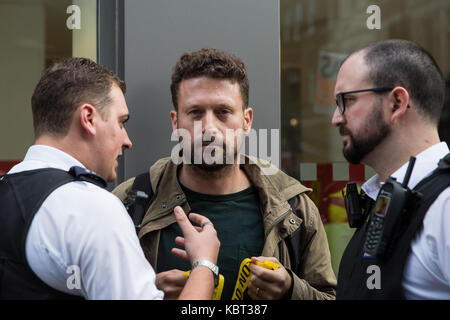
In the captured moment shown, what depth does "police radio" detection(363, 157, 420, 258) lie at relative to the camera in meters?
1.66

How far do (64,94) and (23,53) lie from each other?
1.67 meters

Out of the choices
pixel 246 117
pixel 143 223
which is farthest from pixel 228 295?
pixel 246 117

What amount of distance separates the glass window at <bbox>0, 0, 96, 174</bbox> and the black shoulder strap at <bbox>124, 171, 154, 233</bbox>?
1.09m

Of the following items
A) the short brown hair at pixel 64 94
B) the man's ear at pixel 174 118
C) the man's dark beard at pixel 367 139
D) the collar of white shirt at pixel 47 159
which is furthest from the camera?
the man's ear at pixel 174 118

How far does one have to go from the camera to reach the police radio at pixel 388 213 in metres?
1.66

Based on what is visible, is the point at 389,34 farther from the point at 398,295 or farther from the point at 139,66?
the point at 398,295

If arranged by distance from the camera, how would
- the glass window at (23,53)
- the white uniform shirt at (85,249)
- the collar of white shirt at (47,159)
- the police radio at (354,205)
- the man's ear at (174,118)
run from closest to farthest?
the white uniform shirt at (85,249), the collar of white shirt at (47,159), the police radio at (354,205), the man's ear at (174,118), the glass window at (23,53)

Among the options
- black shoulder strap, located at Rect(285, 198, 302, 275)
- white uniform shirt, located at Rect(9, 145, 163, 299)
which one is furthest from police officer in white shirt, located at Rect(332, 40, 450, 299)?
white uniform shirt, located at Rect(9, 145, 163, 299)

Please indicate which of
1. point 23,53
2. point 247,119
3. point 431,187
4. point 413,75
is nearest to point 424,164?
point 431,187

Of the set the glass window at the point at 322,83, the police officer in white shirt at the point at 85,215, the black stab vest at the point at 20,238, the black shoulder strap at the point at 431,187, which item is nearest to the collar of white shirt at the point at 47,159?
the police officer in white shirt at the point at 85,215

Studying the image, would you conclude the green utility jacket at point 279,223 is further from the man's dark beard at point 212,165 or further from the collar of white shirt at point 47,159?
the collar of white shirt at point 47,159

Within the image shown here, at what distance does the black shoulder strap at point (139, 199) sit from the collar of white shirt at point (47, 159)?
739 millimetres

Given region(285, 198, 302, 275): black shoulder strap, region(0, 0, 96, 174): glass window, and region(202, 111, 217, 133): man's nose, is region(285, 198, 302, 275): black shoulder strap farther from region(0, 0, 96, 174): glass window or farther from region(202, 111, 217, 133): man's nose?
region(0, 0, 96, 174): glass window

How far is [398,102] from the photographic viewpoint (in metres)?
1.97
